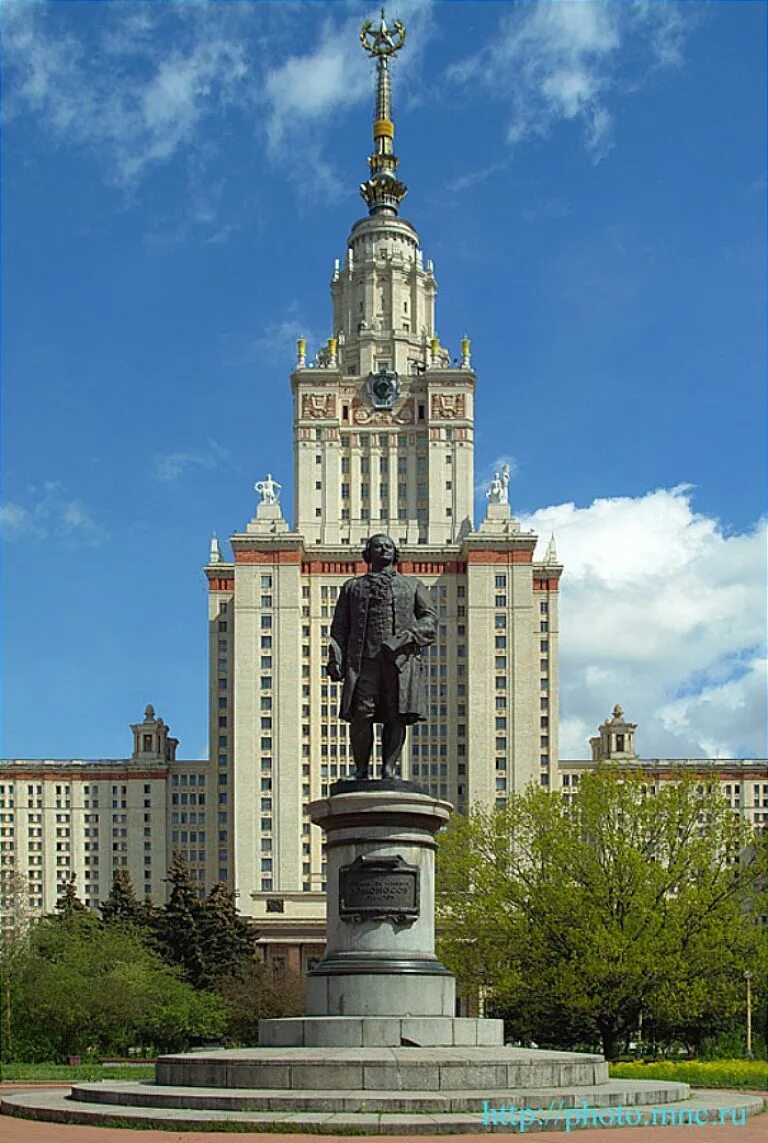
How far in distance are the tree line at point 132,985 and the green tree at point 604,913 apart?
12968 millimetres

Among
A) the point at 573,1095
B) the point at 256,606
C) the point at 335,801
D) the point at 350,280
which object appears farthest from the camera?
the point at 350,280

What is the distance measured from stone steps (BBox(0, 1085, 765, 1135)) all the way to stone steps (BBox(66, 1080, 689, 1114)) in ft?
0.33

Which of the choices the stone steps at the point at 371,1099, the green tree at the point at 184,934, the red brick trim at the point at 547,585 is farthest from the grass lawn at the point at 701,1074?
the red brick trim at the point at 547,585

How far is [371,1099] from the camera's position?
707 inches

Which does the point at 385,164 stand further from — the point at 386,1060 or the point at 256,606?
the point at 386,1060

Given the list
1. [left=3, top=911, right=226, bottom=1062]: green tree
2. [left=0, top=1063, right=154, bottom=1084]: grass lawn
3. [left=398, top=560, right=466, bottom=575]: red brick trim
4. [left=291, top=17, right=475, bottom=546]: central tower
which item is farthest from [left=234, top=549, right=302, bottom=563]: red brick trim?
[left=0, top=1063, right=154, bottom=1084]: grass lawn

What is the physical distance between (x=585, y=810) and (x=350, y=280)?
103m

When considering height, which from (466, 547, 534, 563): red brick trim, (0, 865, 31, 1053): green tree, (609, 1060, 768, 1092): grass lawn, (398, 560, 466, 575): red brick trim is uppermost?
(466, 547, 534, 563): red brick trim

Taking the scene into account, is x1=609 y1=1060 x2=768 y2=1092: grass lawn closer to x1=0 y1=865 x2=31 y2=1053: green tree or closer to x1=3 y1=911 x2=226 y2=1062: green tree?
x1=3 y1=911 x2=226 y2=1062: green tree

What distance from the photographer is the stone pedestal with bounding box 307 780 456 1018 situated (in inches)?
927

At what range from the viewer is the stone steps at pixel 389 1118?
16.9 metres

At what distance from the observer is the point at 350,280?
144125 millimetres

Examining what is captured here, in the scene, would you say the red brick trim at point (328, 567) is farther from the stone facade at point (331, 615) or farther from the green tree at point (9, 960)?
the green tree at point (9, 960)

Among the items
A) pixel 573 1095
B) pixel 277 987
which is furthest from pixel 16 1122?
pixel 277 987
